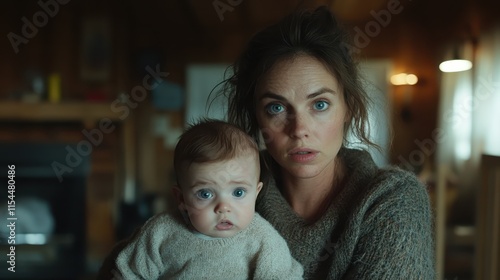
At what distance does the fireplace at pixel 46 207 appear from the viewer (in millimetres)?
3680

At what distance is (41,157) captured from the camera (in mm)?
3723

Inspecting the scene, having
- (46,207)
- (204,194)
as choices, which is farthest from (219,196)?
(46,207)

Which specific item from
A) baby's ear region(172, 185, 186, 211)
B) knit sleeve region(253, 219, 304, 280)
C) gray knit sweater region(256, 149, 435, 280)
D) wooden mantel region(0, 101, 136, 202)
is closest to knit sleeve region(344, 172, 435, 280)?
gray knit sweater region(256, 149, 435, 280)

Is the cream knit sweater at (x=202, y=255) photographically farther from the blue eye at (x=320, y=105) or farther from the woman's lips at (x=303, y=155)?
the blue eye at (x=320, y=105)

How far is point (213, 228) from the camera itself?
94cm

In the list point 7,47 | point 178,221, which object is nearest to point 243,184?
point 178,221

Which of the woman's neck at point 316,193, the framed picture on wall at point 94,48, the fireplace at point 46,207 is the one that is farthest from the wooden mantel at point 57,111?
the woman's neck at point 316,193

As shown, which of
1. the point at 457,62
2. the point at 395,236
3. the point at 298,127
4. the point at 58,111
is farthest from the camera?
the point at 457,62

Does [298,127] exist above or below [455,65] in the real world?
below

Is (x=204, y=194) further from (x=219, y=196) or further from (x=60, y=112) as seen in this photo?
(x=60, y=112)

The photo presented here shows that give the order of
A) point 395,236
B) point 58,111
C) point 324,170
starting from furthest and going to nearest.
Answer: point 58,111
point 324,170
point 395,236

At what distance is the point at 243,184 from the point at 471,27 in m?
3.73

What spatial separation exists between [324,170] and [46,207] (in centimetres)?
320

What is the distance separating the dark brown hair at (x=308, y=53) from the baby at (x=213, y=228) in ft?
0.78
